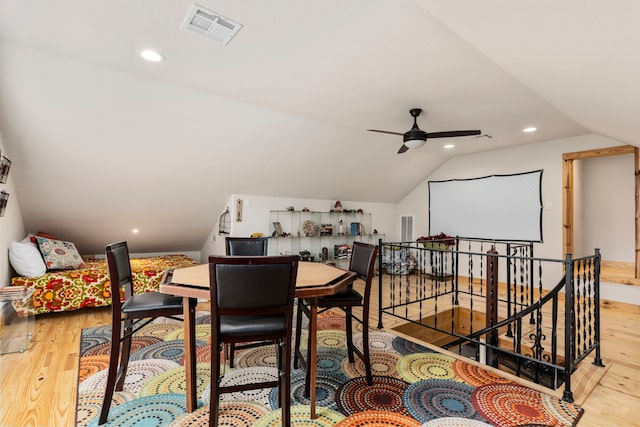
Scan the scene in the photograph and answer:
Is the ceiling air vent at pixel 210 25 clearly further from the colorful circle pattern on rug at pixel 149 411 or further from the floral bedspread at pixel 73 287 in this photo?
the floral bedspread at pixel 73 287

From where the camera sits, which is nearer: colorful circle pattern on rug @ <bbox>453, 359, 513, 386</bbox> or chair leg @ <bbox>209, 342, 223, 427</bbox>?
chair leg @ <bbox>209, 342, 223, 427</bbox>

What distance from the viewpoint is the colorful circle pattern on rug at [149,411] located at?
6.12ft

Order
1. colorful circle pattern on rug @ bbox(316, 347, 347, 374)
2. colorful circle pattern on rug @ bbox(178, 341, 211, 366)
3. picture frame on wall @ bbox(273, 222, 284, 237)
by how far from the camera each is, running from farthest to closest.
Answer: picture frame on wall @ bbox(273, 222, 284, 237) → colorful circle pattern on rug @ bbox(178, 341, 211, 366) → colorful circle pattern on rug @ bbox(316, 347, 347, 374)

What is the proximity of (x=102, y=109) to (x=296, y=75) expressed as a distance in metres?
2.04

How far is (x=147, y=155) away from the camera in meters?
3.96

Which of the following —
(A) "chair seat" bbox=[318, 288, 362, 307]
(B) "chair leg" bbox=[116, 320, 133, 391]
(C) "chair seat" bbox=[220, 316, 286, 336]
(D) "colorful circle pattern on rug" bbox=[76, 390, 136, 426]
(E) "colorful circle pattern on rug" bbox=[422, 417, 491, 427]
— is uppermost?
(C) "chair seat" bbox=[220, 316, 286, 336]

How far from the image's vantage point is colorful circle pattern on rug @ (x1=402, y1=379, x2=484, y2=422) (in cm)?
198

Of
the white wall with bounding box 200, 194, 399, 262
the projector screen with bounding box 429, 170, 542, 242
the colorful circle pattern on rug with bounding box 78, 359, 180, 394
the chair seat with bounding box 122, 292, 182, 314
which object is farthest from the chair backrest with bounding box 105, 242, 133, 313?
the projector screen with bounding box 429, 170, 542, 242

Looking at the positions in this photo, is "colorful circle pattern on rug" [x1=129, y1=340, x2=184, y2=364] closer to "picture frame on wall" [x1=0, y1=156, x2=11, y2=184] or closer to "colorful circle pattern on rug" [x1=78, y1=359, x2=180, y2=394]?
"colorful circle pattern on rug" [x1=78, y1=359, x2=180, y2=394]

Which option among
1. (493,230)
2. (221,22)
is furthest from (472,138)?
(221,22)

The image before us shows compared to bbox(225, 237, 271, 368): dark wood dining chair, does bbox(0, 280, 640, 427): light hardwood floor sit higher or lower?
lower

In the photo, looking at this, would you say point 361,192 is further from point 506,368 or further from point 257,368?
point 257,368

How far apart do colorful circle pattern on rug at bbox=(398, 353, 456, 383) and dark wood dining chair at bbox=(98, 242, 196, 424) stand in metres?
1.72

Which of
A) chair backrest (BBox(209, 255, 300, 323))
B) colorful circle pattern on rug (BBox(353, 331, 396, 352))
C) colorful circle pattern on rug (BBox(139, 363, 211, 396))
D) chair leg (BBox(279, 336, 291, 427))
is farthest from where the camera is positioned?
colorful circle pattern on rug (BBox(353, 331, 396, 352))
